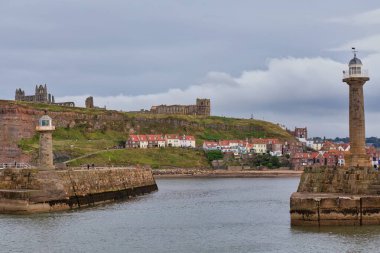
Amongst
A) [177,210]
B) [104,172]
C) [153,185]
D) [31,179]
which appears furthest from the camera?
[153,185]

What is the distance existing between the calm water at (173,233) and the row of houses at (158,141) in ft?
383

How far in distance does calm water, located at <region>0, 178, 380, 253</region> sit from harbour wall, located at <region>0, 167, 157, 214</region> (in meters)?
1.75

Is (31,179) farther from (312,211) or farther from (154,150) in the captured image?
(154,150)

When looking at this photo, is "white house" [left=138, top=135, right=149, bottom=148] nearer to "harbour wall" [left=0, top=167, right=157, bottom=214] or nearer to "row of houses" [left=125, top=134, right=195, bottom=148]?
"row of houses" [left=125, top=134, right=195, bottom=148]

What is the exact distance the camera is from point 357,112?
44.2 metres

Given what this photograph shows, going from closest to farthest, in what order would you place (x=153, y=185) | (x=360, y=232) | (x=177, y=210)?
(x=360, y=232) → (x=177, y=210) → (x=153, y=185)

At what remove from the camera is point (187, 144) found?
604ft

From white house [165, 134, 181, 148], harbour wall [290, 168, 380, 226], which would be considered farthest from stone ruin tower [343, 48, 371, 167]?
white house [165, 134, 181, 148]

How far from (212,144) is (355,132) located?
140 m

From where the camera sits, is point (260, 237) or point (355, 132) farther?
point (355, 132)

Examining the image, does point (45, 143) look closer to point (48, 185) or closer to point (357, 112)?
point (48, 185)

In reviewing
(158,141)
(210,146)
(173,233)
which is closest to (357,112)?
(173,233)

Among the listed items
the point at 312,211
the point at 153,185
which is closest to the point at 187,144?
the point at 153,185

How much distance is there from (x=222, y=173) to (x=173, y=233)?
4427 inches
